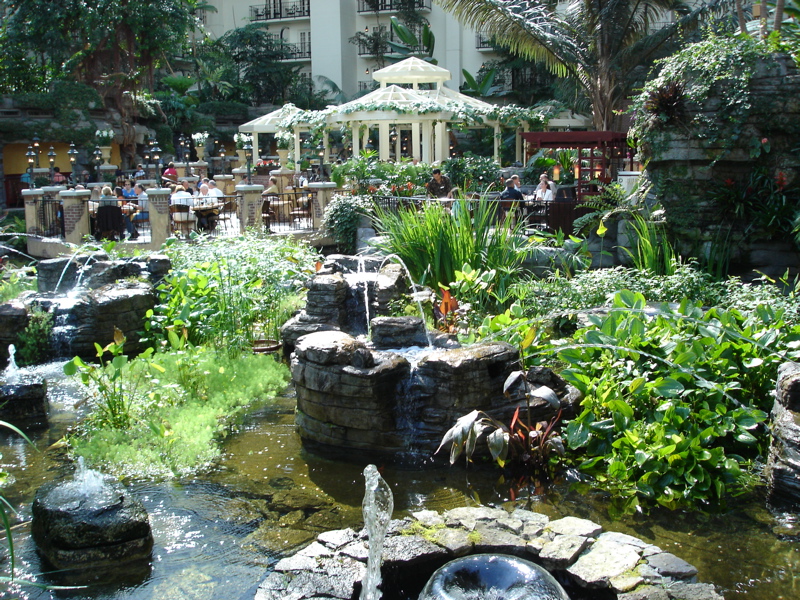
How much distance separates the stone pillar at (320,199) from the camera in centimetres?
1548

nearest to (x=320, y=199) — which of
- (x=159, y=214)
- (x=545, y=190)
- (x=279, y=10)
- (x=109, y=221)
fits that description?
(x=159, y=214)

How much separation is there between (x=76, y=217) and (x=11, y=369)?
605 centimetres

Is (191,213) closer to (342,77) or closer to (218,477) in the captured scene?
(218,477)

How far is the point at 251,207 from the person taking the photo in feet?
48.5

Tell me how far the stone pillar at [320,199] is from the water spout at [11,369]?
23.2 ft

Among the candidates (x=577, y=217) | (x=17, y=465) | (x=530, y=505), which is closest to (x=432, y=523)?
(x=530, y=505)

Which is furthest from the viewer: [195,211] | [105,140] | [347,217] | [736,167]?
[105,140]

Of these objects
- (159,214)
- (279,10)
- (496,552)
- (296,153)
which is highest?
(279,10)

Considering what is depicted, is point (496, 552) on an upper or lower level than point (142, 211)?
lower

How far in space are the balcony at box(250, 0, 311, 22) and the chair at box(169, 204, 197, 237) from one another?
26.1 m

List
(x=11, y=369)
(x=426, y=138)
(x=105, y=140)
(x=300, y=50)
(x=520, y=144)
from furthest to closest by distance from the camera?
(x=300, y=50)
(x=105, y=140)
(x=520, y=144)
(x=426, y=138)
(x=11, y=369)

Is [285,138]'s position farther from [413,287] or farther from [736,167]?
[736,167]

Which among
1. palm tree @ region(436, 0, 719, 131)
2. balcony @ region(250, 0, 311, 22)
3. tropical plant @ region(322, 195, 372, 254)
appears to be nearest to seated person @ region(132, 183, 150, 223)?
tropical plant @ region(322, 195, 372, 254)

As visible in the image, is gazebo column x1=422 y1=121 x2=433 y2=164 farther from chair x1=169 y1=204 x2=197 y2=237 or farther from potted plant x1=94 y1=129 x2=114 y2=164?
potted plant x1=94 y1=129 x2=114 y2=164
